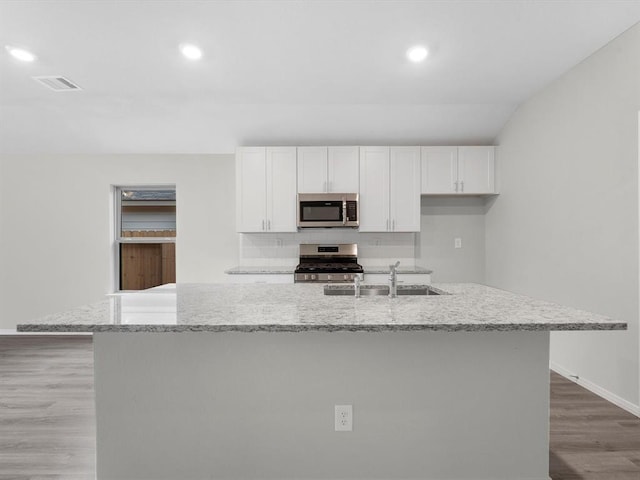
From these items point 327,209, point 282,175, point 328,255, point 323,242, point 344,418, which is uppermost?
point 282,175

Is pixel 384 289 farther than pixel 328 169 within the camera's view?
No

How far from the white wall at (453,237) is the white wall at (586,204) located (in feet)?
2.37

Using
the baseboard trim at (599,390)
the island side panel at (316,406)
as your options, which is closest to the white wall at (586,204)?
the baseboard trim at (599,390)

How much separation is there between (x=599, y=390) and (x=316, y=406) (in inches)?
96.2

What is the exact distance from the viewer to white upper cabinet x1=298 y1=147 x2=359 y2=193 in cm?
463

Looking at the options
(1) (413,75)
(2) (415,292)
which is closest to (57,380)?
(2) (415,292)

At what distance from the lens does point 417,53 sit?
3182 mm

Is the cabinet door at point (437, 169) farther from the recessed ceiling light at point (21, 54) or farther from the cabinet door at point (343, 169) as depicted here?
the recessed ceiling light at point (21, 54)

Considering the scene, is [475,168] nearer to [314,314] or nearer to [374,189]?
[374,189]

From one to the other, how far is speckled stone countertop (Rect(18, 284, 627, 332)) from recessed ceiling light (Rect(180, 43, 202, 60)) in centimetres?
192

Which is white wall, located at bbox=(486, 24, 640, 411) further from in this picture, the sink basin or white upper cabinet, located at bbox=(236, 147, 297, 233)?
white upper cabinet, located at bbox=(236, 147, 297, 233)

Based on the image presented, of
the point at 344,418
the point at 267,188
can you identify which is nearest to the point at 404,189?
the point at 267,188

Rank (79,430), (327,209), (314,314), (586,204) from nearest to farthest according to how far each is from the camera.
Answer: (314,314) < (79,430) < (586,204) < (327,209)

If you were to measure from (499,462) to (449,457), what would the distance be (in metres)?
0.23
